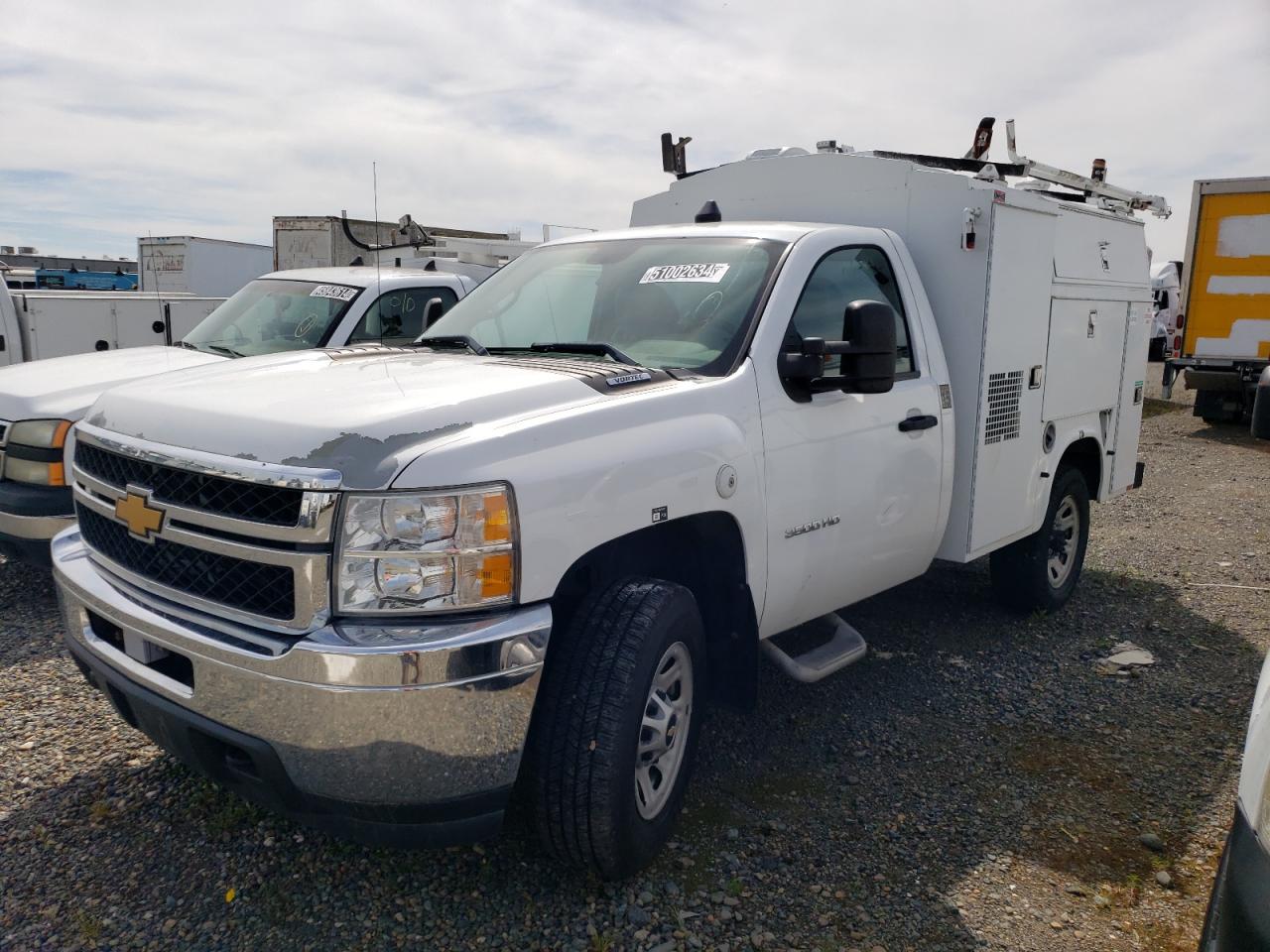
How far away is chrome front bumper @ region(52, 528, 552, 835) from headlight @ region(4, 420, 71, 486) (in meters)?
2.80

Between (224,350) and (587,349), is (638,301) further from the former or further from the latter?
(224,350)

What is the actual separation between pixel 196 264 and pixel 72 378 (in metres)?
16.3

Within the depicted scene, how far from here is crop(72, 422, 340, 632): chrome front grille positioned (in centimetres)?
247

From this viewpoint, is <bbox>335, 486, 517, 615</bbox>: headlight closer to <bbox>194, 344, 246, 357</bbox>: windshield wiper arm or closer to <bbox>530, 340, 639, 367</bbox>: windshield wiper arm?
<bbox>530, 340, 639, 367</bbox>: windshield wiper arm

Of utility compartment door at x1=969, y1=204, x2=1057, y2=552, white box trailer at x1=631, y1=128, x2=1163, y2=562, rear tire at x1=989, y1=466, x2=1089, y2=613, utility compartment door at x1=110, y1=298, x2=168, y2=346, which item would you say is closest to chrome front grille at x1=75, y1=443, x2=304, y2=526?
white box trailer at x1=631, y1=128, x2=1163, y2=562

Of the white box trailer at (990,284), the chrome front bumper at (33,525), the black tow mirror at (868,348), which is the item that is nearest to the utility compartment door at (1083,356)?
the white box trailer at (990,284)

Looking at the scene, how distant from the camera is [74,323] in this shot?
10.1 m

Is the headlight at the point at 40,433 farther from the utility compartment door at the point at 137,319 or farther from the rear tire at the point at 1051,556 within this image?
the utility compartment door at the point at 137,319

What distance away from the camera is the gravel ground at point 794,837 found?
9.52 ft

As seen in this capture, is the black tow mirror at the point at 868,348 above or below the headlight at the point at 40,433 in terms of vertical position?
above

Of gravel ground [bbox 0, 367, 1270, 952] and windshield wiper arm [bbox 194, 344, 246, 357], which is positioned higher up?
windshield wiper arm [bbox 194, 344, 246, 357]

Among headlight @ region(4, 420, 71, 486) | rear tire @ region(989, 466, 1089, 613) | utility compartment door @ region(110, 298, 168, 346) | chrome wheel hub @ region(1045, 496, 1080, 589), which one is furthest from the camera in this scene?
utility compartment door @ region(110, 298, 168, 346)

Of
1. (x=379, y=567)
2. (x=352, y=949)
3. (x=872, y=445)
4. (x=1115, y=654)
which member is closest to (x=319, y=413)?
(x=379, y=567)

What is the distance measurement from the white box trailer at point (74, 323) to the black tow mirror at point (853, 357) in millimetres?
6954
